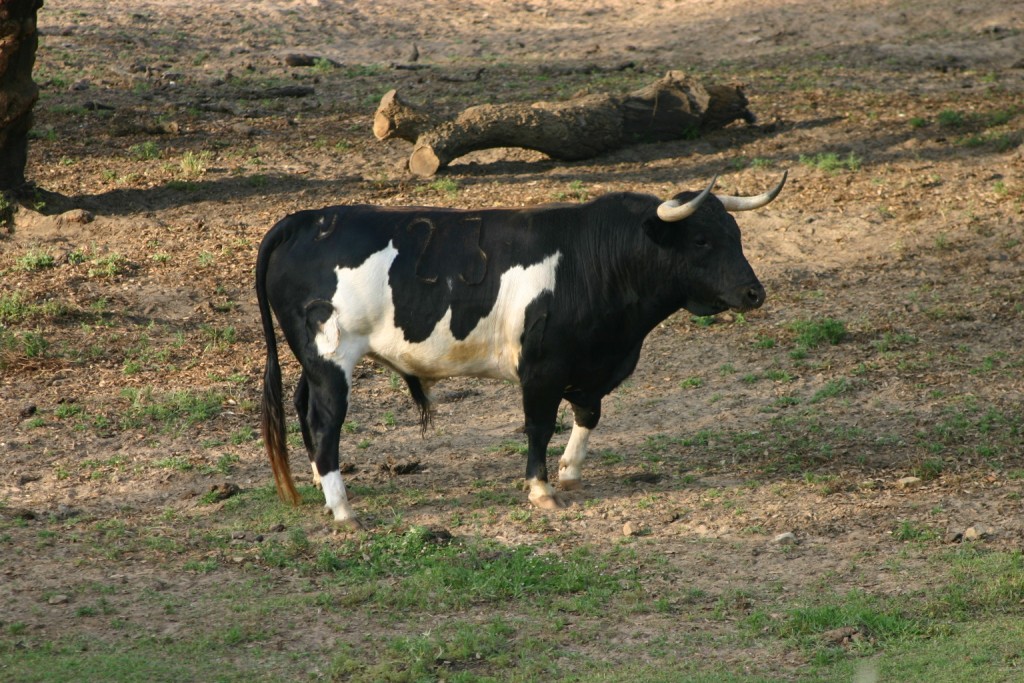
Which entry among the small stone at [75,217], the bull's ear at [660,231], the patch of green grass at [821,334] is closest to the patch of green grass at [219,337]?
the small stone at [75,217]

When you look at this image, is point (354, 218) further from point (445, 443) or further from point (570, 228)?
point (445, 443)

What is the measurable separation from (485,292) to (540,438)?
916 millimetres

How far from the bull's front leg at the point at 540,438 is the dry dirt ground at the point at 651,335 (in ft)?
0.51

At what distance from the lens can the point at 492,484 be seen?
26.4 feet

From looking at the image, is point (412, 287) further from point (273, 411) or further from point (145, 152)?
point (145, 152)

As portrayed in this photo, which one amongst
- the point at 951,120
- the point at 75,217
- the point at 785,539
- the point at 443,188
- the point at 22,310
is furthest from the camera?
the point at 951,120

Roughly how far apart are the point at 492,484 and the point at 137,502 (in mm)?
2140

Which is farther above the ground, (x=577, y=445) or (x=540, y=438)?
(x=540, y=438)

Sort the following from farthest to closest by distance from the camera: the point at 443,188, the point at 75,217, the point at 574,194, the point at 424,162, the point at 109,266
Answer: the point at 424,162, the point at 443,188, the point at 574,194, the point at 75,217, the point at 109,266

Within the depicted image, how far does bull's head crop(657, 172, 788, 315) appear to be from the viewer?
7.37 meters

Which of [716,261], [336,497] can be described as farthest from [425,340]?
[716,261]

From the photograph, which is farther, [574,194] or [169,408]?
[574,194]

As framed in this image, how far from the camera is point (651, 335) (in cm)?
1054

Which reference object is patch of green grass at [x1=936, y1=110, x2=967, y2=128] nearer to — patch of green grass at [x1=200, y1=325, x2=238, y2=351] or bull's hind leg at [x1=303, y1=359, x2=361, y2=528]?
patch of green grass at [x1=200, y1=325, x2=238, y2=351]
